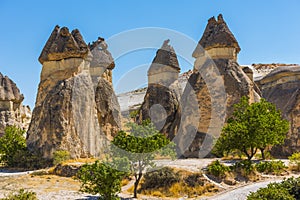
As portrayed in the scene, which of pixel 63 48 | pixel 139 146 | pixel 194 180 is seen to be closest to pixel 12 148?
pixel 63 48

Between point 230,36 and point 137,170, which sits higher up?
point 230,36

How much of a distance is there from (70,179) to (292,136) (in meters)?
12.8

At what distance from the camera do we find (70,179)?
20.1m

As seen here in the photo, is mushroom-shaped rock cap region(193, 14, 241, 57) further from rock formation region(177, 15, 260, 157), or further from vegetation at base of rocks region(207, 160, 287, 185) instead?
vegetation at base of rocks region(207, 160, 287, 185)

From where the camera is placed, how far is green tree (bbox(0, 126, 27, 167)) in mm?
24328

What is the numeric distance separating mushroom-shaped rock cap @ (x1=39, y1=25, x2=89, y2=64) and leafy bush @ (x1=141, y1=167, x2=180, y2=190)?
1182cm

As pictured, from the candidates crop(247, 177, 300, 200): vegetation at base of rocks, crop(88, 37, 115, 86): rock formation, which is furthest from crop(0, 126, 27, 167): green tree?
crop(247, 177, 300, 200): vegetation at base of rocks

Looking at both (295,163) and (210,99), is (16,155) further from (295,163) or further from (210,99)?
(295,163)

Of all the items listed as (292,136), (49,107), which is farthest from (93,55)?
(292,136)

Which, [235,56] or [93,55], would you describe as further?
[93,55]

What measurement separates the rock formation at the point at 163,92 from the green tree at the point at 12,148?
397 inches

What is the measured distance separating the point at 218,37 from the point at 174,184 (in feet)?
44.4

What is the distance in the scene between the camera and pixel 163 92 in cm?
3184

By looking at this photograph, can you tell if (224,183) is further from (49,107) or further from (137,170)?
(49,107)
